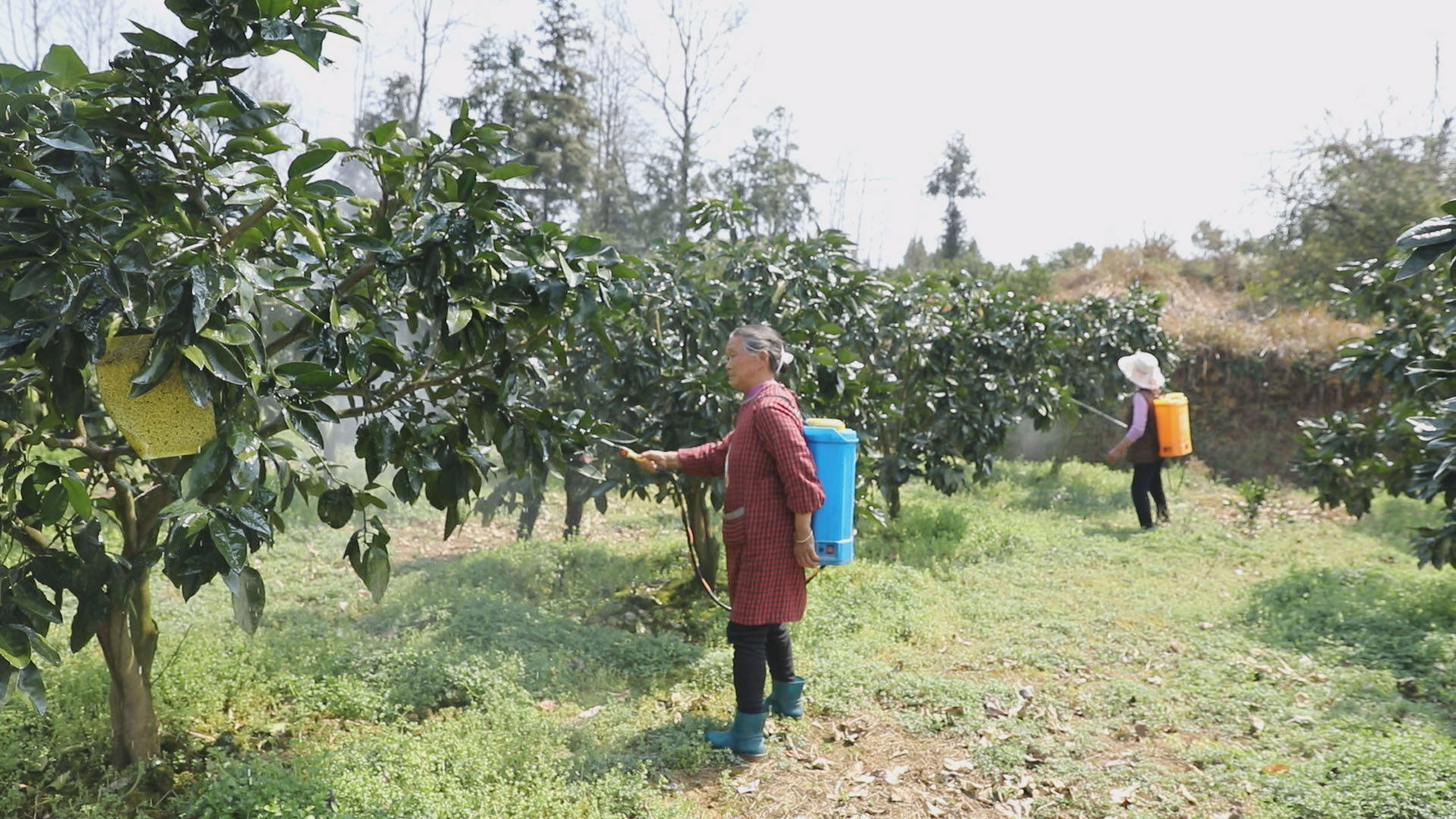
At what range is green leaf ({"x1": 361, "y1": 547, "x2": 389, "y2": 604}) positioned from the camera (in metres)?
2.72

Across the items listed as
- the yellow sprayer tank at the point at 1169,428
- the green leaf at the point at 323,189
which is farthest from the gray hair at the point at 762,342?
the yellow sprayer tank at the point at 1169,428

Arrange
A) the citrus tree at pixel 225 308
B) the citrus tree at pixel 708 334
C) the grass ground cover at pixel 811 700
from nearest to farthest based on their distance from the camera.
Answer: the citrus tree at pixel 225 308
the grass ground cover at pixel 811 700
the citrus tree at pixel 708 334

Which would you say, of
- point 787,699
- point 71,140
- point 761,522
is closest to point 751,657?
point 787,699

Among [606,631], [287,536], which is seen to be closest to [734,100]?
[287,536]

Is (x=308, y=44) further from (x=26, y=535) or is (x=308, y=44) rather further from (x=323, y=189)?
(x=26, y=535)

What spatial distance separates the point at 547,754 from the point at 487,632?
4.57 feet

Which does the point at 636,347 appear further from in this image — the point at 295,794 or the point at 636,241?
the point at 636,241

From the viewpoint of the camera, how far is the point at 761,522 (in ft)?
11.9

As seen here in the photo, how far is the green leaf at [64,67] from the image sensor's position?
2.12 m

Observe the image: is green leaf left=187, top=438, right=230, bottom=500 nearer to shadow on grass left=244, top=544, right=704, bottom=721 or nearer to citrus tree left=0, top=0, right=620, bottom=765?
citrus tree left=0, top=0, right=620, bottom=765

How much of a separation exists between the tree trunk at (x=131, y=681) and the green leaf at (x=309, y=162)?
1.63m

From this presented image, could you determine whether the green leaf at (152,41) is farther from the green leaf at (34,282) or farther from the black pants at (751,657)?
the black pants at (751,657)

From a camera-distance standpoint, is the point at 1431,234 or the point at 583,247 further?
the point at 583,247

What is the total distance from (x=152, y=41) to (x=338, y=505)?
4.23 feet
